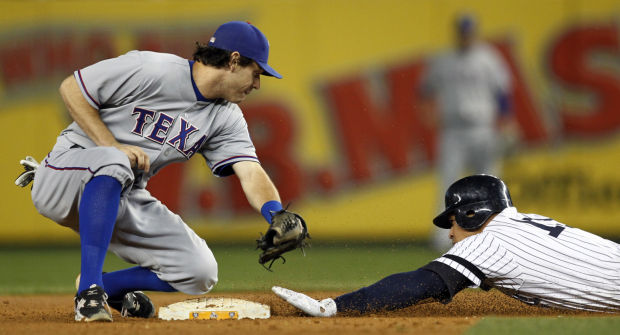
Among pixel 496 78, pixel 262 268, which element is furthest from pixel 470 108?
pixel 262 268

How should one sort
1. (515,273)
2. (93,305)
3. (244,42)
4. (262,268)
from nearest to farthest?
(93,305) → (515,273) → (244,42) → (262,268)

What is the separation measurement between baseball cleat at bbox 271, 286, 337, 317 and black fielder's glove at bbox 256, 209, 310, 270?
0.16 meters

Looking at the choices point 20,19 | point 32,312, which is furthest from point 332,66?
point 32,312

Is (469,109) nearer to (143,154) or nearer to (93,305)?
(143,154)

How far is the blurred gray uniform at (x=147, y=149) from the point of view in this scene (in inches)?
160

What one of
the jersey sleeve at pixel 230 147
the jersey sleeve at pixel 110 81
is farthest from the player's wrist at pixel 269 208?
the jersey sleeve at pixel 110 81

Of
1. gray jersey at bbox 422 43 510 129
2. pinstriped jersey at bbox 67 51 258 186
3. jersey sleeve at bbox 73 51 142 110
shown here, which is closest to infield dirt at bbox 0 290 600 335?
pinstriped jersey at bbox 67 51 258 186

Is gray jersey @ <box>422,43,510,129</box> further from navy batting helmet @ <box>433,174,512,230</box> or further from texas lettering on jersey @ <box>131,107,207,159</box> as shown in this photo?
texas lettering on jersey @ <box>131,107,207,159</box>

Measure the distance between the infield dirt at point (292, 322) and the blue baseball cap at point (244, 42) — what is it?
3.85 feet

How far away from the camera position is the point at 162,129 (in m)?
4.25

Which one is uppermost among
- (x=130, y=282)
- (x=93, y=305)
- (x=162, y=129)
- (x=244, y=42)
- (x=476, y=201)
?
(x=244, y=42)

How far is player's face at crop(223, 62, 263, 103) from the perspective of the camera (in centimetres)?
418

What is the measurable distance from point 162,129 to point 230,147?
14.1 inches

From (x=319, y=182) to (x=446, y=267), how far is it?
19.6 feet
